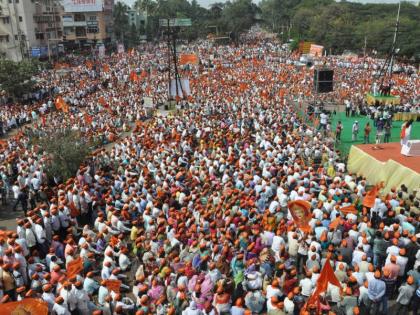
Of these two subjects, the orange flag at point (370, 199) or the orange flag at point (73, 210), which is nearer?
the orange flag at point (370, 199)

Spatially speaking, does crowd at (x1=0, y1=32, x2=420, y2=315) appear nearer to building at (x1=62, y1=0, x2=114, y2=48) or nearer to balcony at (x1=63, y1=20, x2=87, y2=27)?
building at (x1=62, y1=0, x2=114, y2=48)

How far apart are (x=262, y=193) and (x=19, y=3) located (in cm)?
4706

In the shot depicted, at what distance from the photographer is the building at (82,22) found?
195 feet

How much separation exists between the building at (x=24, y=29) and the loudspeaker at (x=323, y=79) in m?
33.3

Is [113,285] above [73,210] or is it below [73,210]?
above

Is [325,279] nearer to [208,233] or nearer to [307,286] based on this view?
[307,286]

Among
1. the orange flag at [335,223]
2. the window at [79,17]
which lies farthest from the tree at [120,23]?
the orange flag at [335,223]

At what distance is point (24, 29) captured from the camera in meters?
47.8

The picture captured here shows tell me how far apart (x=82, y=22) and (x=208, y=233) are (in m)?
59.8

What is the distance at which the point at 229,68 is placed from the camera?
3966cm

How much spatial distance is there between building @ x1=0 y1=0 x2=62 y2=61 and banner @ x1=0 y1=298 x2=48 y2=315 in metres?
42.9

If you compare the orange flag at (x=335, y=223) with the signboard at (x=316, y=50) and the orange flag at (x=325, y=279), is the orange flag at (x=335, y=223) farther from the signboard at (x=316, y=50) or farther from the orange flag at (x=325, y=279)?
the signboard at (x=316, y=50)

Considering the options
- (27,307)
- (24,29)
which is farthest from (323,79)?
(24,29)

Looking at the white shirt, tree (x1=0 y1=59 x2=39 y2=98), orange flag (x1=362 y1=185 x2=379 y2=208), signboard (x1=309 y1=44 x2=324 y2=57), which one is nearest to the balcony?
tree (x1=0 y1=59 x2=39 y2=98)
